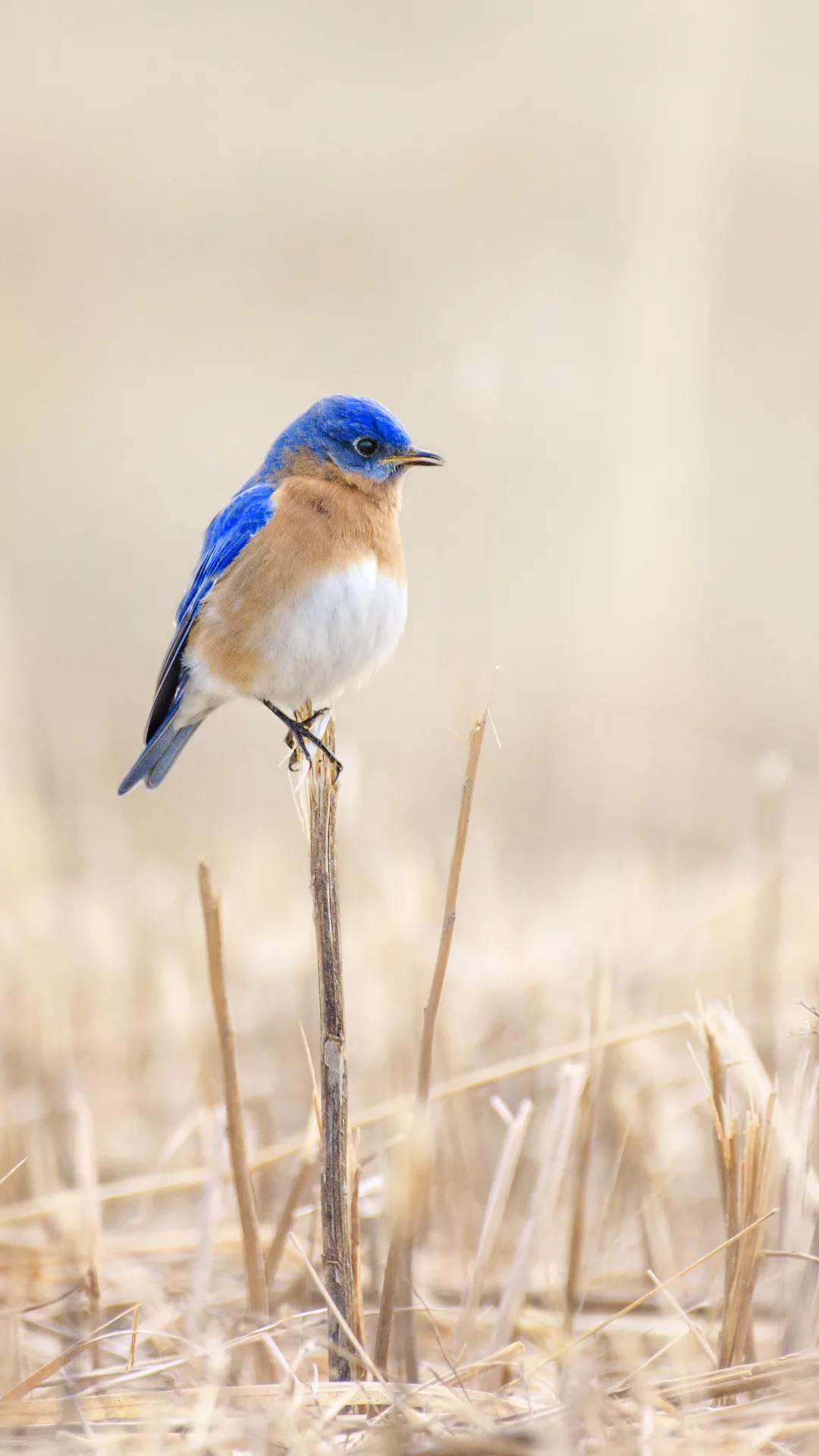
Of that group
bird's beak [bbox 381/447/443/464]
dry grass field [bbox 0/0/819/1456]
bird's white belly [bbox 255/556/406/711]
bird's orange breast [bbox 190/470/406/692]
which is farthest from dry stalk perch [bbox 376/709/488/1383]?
bird's beak [bbox 381/447/443/464]

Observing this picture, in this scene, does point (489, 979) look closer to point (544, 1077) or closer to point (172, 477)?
point (544, 1077)

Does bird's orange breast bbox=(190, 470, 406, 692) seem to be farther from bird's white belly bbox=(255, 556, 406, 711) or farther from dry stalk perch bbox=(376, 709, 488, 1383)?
dry stalk perch bbox=(376, 709, 488, 1383)

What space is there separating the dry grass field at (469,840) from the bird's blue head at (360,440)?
0.93 feet

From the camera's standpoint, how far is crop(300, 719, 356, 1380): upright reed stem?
2611 millimetres

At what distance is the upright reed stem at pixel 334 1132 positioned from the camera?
2611 millimetres

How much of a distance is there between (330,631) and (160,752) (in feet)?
2.78

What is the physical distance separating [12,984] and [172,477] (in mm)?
9506

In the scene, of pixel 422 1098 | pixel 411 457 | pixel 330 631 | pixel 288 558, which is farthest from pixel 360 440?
pixel 422 1098

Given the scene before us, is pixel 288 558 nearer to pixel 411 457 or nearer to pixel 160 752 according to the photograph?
pixel 411 457

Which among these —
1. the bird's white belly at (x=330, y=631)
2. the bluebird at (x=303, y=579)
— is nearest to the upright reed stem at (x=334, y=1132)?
the bluebird at (x=303, y=579)

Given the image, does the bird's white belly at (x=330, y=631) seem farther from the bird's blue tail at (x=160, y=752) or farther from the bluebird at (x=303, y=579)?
the bird's blue tail at (x=160, y=752)

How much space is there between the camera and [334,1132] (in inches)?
104

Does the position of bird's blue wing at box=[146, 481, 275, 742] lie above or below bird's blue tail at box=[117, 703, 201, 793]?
above

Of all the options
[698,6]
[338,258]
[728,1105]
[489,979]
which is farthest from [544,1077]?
[338,258]
